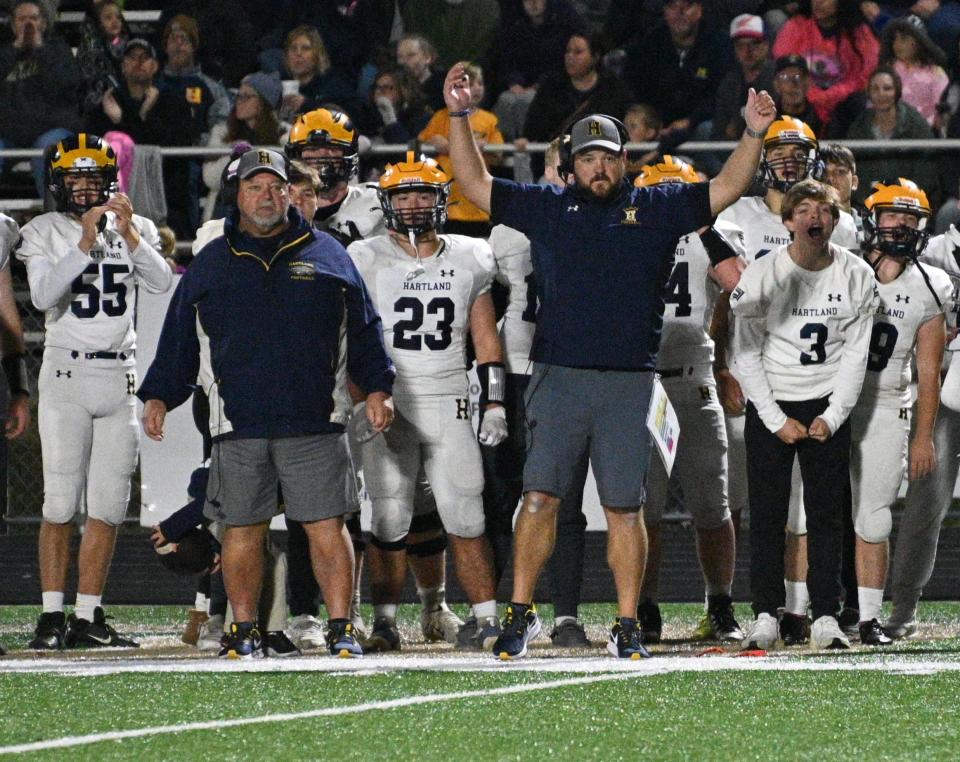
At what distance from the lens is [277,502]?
6578mm

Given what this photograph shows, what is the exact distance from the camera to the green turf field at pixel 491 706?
4477mm

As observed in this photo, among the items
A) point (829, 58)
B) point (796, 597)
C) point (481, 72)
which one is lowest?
point (796, 597)

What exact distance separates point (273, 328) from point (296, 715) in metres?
1.75

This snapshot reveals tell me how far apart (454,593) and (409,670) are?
3.56 metres

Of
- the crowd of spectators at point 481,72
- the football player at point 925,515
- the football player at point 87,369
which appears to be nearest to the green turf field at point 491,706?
the football player at point 925,515

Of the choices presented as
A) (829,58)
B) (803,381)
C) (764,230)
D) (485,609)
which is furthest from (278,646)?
(829,58)

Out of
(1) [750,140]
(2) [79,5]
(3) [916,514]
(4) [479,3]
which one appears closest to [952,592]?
(3) [916,514]

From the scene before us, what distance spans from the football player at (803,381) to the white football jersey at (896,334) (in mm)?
303

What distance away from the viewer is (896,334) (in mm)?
7105

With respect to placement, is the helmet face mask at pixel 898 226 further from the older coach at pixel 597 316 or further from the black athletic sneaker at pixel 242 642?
the black athletic sneaker at pixel 242 642

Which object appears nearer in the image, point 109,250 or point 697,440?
point 697,440

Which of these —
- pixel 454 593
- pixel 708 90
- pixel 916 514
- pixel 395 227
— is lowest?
pixel 454 593

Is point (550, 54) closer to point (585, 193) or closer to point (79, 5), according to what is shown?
point (79, 5)

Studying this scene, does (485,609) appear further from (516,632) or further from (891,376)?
(891,376)
